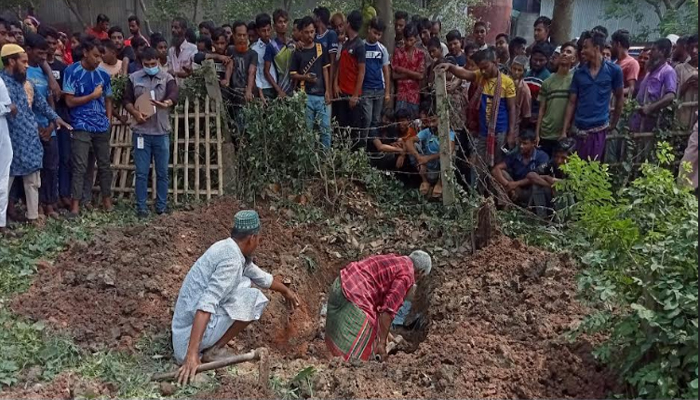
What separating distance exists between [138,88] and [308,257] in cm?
270

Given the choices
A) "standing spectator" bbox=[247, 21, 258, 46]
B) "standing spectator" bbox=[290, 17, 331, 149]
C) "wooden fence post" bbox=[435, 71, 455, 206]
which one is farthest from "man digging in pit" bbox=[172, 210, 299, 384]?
"standing spectator" bbox=[247, 21, 258, 46]

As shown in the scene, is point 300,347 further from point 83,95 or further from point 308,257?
point 83,95

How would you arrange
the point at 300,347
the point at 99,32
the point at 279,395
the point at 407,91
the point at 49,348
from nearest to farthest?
the point at 279,395 → the point at 49,348 → the point at 300,347 → the point at 407,91 → the point at 99,32

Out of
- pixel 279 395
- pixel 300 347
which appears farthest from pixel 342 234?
pixel 279 395

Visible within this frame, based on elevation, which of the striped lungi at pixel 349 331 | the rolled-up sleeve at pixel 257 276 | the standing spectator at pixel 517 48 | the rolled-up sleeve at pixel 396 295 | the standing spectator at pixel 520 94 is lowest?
the striped lungi at pixel 349 331

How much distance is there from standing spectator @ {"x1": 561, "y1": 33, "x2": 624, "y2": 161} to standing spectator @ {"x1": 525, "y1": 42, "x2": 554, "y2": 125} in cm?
64

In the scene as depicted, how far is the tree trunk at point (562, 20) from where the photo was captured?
1022 centimetres

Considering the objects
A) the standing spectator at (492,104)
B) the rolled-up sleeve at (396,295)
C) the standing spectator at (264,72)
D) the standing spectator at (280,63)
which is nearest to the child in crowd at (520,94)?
the standing spectator at (492,104)

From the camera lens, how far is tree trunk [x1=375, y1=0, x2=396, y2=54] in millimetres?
9000

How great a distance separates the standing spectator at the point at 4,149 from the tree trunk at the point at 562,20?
779 cm

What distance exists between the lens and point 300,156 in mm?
7633

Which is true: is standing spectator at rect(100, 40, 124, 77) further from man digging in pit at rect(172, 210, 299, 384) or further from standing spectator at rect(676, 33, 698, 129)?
standing spectator at rect(676, 33, 698, 129)

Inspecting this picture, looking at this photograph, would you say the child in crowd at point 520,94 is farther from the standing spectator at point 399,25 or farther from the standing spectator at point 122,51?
the standing spectator at point 122,51

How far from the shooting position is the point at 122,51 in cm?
915
